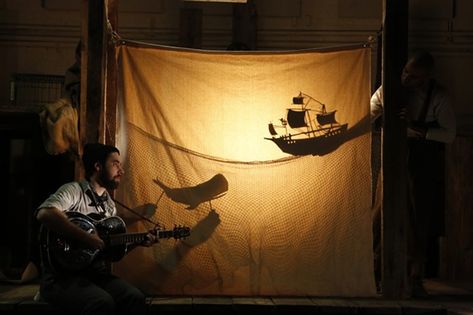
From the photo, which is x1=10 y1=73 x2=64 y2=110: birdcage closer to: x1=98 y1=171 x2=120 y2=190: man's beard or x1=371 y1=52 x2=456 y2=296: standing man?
x1=98 y1=171 x2=120 y2=190: man's beard

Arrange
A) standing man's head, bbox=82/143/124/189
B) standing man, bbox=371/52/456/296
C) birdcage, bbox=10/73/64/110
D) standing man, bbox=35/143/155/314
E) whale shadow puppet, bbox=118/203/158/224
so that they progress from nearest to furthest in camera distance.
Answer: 1. standing man, bbox=35/143/155/314
2. standing man's head, bbox=82/143/124/189
3. whale shadow puppet, bbox=118/203/158/224
4. standing man, bbox=371/52/456/296
5. birdcage, bbox=10/73/64/110

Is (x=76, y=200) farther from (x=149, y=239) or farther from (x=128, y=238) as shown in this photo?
(x=149, y=239)

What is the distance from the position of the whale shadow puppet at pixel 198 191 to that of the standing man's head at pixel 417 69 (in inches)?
99.0

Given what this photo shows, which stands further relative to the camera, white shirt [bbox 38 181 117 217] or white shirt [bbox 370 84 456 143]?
white shirt [bbox 370 84 456 143]

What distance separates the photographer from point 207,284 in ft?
27.1

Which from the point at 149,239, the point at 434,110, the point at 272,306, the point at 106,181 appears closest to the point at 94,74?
the point at 106,181

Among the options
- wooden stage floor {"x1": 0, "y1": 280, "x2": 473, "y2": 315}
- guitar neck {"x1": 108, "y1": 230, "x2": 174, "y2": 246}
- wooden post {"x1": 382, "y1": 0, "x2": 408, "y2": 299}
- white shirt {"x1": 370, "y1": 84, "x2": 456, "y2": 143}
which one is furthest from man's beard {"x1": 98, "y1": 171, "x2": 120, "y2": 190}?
white shirt {"x1": 370, "y1": 84, "x2": 456, "y2": 143}

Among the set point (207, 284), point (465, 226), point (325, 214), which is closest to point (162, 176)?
point (207, 284)

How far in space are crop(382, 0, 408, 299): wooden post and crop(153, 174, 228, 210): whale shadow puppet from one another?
1.95m

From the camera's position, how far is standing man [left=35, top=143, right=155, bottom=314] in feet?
20.6

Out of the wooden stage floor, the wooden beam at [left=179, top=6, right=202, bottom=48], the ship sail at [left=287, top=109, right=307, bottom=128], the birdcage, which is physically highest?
the wooden beam at [left=179, top=6, right=202, bottom=48]

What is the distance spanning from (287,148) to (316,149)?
13.8 inches

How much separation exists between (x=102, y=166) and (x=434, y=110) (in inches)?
170

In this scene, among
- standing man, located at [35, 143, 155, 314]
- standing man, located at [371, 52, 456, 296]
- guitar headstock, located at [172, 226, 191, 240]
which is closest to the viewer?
standing man, located at [35, 143, 155, 314]
